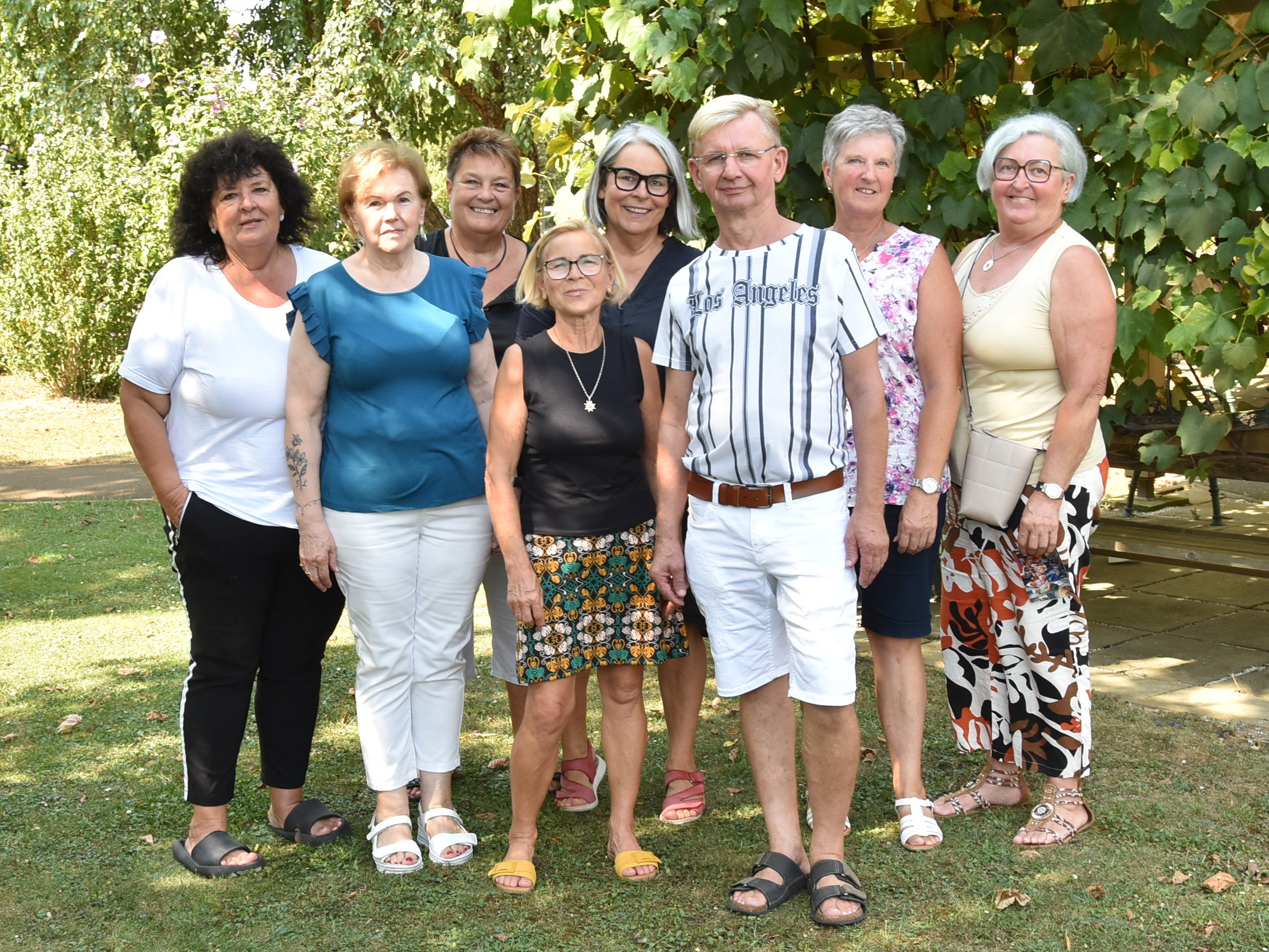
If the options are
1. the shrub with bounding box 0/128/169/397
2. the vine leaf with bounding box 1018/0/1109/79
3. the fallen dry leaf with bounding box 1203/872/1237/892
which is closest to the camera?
the fallen dry leaf with bounding box 1203/872/1237/892

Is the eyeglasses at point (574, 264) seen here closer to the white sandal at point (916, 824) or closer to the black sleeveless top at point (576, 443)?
the black sleeveless top at point (576, 443)

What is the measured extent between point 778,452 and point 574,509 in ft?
2.06

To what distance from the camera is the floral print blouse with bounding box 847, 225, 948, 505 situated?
3525mm

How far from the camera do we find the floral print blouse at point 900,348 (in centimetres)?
353

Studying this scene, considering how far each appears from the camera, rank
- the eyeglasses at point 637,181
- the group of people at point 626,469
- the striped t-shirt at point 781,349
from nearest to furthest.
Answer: the striped t-shirt at point 781,349 < the group of people at point 626,469 < the eyeglasses at point 637,181

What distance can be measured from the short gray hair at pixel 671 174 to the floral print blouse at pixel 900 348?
65cm

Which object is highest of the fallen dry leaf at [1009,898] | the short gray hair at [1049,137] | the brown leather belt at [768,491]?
the short gray hair at [1049,137]

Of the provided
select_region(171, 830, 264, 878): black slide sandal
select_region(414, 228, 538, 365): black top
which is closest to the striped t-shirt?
select_region(414, 228, 538, 365): black top

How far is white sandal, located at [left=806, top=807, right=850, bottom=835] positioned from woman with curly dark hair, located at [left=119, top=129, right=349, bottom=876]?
1603 mm

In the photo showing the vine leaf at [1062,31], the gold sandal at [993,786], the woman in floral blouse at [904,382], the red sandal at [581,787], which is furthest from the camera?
the vine leaf at [1062,31]

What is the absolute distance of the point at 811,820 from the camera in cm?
351

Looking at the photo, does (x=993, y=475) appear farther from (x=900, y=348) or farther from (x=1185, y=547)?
(x=1185, y=547)

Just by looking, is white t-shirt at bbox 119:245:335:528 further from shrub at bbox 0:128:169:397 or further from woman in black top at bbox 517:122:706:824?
shrub at bbox 0:128:169:397

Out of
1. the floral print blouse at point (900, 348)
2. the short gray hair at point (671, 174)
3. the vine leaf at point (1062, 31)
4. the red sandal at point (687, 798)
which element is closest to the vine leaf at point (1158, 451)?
the vine leaf at point (1062, 31)
